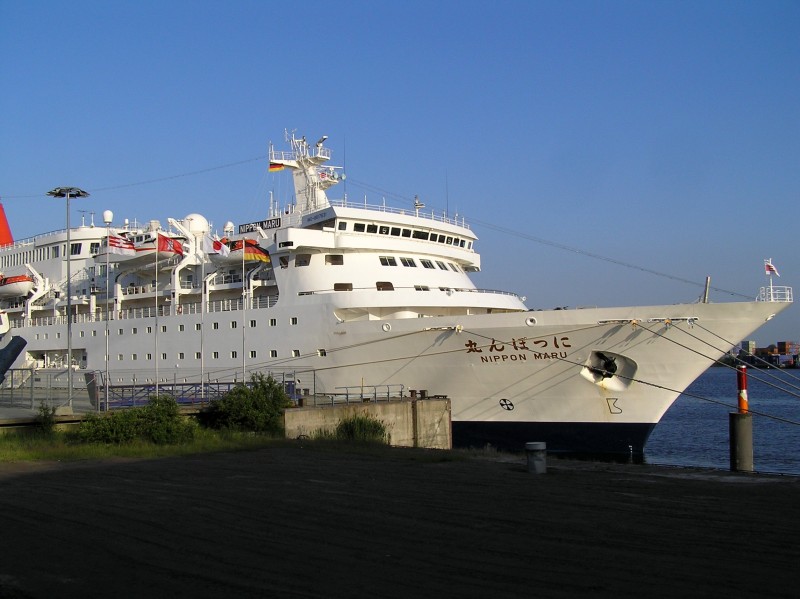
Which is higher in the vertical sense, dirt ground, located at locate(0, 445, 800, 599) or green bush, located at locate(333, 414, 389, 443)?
dirt ground, located at locate(0, 445, 800, 599)

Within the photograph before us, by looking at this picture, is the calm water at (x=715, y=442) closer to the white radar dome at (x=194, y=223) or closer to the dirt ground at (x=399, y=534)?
the dirt ground at (x=399, y=534)

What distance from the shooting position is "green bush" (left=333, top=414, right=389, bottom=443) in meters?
19.7

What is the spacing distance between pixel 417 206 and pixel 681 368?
13.0 metres

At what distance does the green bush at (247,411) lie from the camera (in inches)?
760

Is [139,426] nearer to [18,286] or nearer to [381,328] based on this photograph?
[381,328]

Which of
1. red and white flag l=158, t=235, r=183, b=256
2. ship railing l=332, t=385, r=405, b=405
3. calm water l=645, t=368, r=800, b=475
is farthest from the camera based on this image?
red and white flag l=158, t=235, r=183, b=256

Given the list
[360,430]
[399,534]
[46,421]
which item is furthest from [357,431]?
[399,534]

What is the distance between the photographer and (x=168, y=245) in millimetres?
31891

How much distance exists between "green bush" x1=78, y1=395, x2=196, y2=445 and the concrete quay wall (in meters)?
4.20

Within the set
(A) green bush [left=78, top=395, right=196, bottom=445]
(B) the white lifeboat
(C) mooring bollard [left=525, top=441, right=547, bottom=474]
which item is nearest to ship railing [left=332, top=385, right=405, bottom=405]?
(A) green bush [left=78, top=395, right=196, bottom=445]

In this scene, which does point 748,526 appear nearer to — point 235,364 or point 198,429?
point 198,429

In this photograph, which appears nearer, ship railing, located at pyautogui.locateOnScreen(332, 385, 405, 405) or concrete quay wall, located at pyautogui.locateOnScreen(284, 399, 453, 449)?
concrete quay wall, located at pyautogui.locateOnScreen(284, 399, 453, 449)

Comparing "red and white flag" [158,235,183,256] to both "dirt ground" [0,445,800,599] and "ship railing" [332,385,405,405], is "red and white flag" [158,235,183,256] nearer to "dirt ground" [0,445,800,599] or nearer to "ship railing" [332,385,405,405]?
"ship railing" [332,385,405,405]

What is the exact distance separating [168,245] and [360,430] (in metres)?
15.5
